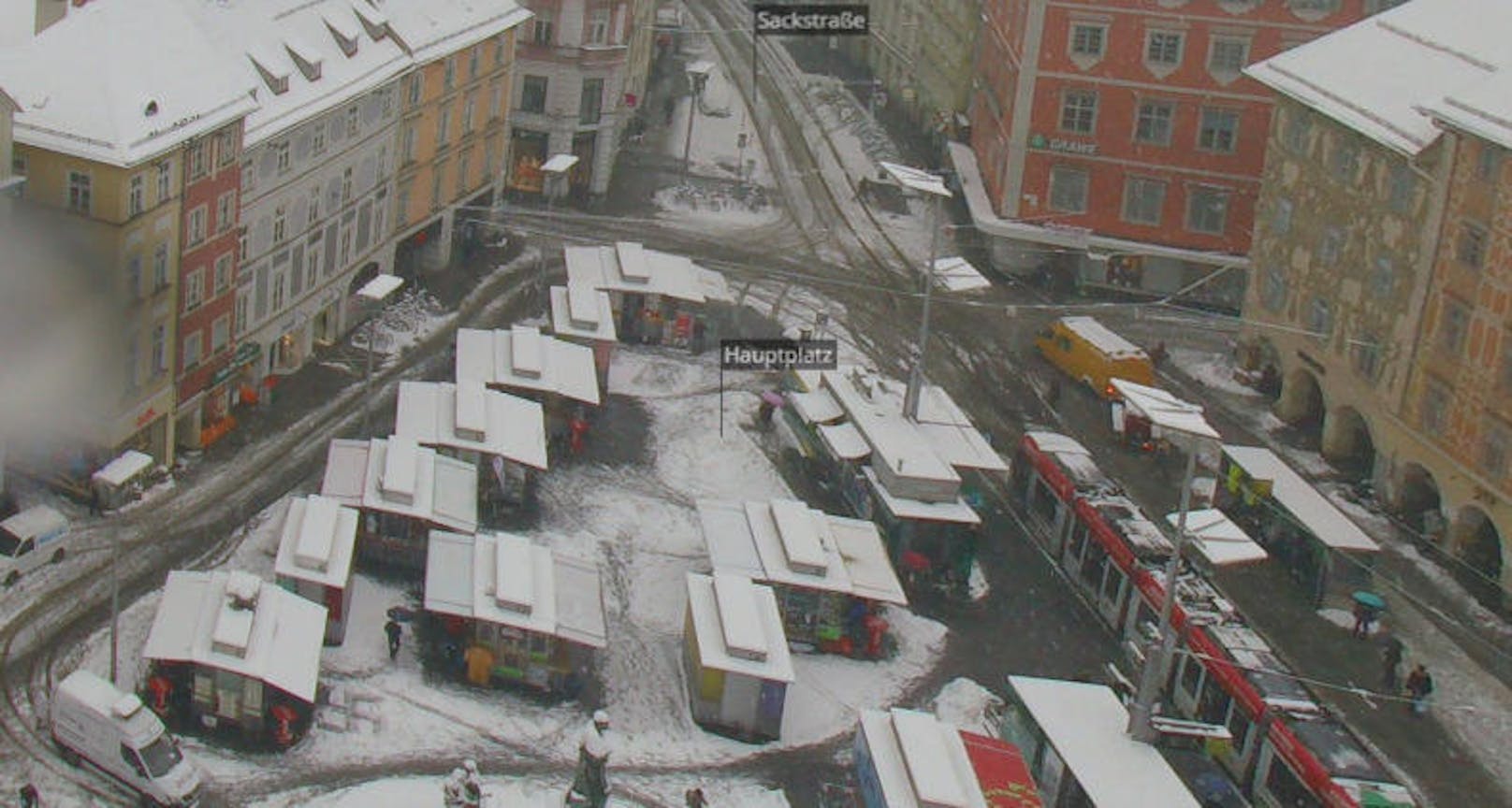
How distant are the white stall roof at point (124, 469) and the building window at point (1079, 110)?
161 ft

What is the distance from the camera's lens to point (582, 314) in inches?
3300

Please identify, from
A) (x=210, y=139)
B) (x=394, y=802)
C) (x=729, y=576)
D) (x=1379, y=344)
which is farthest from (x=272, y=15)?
(x=1379, y=344)

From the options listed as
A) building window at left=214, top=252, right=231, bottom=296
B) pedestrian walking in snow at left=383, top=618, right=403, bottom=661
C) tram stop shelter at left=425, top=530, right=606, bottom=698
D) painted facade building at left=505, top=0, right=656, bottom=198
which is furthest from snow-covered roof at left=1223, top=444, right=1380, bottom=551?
painted facade building at left=505, top=0, right=656, bottom=198

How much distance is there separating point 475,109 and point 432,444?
29.5 meters

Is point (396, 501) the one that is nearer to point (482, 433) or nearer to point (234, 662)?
point (482, 433)

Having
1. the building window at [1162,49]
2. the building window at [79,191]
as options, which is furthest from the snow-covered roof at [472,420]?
the building window at [1162,49]

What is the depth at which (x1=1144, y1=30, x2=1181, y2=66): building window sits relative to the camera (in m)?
99.2

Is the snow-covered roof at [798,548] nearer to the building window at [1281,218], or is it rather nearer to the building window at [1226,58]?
the building window at [1281,218]

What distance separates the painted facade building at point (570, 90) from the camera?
105000mm

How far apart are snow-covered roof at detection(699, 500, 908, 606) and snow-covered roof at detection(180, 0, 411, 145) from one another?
844 inches

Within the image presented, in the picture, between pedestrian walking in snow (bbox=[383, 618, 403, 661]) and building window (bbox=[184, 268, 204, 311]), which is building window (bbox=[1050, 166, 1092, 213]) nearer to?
building window (bbox=[184, 268, 204, 311])

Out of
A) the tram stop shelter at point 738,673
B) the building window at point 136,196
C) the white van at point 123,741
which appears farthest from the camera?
the building window at point 136,196

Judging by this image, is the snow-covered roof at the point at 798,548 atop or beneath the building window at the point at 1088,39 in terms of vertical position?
beneath

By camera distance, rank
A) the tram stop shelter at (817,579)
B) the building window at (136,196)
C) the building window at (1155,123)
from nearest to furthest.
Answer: the tram stop shelter at (817,579)
the building window at (136,196)
the building window at (1155,123)
